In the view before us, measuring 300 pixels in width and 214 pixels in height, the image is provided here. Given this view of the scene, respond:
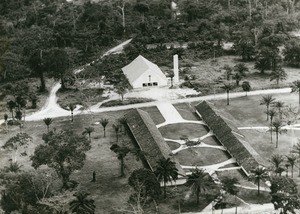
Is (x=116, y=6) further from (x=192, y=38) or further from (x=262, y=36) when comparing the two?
(x=262, y=36)

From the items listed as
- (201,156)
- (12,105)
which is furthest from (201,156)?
(12,105)

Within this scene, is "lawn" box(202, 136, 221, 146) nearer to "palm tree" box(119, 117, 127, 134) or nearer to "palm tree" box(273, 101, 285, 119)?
"palm tree" box(273, 101, 285, 119)

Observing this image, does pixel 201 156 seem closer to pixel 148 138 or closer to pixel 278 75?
pixel 148 138

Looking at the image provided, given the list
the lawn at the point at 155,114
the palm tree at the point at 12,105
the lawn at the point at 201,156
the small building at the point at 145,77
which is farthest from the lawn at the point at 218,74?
the palm tree at the point at 12,105

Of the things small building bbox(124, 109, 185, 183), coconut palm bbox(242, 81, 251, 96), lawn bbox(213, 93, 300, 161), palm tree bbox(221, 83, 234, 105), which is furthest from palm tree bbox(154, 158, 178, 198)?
coconut palm bbox(242, 81, 251, 96)

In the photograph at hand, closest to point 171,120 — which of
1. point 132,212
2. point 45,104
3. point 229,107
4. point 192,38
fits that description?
point 229,107

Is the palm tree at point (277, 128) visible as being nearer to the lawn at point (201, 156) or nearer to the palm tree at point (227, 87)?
the lawn at point (201, 156)
